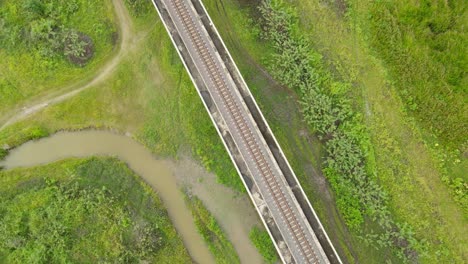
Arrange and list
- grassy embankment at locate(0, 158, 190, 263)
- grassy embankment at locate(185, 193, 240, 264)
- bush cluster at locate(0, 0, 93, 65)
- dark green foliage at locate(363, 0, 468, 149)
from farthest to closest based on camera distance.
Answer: bush cluster at locate(0, 0, 93, 65), dark green foliage at locate(363, 0, 468, 149), grassy embankment at locate(185, 193, 240, 264), grassy embankment at locate(0, 158, 190, 263)

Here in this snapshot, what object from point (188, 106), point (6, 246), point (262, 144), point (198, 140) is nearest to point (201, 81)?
point (188, 106)

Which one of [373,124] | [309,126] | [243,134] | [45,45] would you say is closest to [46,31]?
[45,45]

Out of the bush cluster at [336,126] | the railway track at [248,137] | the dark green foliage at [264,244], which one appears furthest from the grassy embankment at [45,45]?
the dark green foliage at [264,244]

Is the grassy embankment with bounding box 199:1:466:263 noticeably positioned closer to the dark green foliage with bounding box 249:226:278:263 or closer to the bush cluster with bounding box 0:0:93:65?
the dark green foliage with bounding box 249:226:278:263

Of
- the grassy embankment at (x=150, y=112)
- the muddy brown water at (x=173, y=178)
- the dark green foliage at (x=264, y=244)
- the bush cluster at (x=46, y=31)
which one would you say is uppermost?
the bush cluster at (x=46, y=31)

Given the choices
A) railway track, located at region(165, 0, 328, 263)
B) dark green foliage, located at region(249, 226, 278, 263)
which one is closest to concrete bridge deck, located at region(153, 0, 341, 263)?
railway track, located at region(165, 0, 328, 263)

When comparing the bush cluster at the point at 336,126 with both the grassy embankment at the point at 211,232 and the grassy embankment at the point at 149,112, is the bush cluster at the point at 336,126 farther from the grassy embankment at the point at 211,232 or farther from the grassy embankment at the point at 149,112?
the grassy embankment at the point at 211,232

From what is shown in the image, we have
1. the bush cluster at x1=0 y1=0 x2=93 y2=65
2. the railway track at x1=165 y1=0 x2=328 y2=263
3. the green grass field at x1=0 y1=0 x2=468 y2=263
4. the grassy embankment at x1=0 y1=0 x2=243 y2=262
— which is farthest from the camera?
the bush cluster at x1=0 y1=0 x2=93 y2=65

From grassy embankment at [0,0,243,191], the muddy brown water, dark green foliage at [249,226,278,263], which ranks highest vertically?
grassy embankment at [0,0,243,191]
